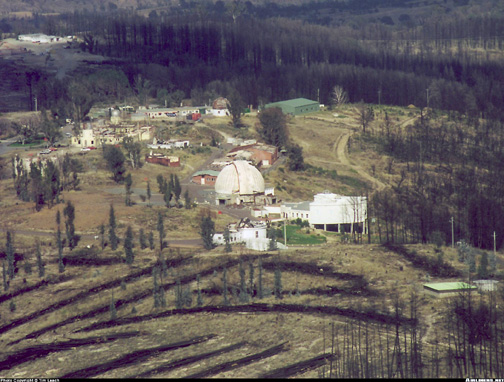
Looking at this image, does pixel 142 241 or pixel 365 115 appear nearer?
pixel 142 241

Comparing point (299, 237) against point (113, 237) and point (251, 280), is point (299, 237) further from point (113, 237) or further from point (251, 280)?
point (251, 280)

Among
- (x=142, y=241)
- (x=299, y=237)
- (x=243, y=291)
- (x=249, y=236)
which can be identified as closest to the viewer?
(x=243, y=291)

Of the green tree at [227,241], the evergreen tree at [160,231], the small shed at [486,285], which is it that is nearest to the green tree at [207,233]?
the green tree at [227,241]

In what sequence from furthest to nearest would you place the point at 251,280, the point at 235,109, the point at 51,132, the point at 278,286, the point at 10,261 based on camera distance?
the point at 235,109 < the point at 51,132 < the point at 10,261 < the point at 251,280 < the point at 278,286

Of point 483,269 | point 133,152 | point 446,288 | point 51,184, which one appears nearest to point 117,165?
point 133,152

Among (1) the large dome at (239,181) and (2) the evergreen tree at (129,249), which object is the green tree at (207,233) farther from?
(1) the large dome at (239,181)

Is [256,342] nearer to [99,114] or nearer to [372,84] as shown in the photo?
[99,114]

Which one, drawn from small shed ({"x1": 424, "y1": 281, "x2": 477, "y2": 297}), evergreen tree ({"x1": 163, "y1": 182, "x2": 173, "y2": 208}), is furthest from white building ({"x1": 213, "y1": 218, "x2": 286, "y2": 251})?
small shed ({"x1": 424, "y1": 281, "x2": 477, "y2": 297})

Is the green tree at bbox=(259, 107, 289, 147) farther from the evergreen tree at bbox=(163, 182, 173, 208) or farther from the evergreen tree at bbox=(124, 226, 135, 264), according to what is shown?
the evergreen tree at bbox=(124, 226, 135, 264)
